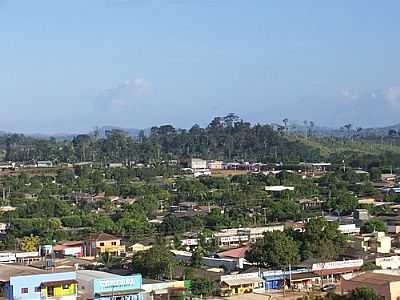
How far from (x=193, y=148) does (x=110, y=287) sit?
147 ft

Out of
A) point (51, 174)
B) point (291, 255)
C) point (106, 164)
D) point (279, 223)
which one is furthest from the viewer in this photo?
point (106, 164)

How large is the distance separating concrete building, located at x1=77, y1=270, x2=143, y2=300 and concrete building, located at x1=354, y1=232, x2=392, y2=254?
7.23 metres

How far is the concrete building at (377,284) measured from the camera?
44.1 ft

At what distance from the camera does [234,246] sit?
67.3 feet

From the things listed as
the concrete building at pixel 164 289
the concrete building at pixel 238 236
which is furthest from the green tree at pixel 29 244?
the concrete building at pixel 164 289

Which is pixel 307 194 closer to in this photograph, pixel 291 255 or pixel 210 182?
pixel 210 182

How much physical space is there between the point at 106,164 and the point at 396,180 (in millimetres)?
18387

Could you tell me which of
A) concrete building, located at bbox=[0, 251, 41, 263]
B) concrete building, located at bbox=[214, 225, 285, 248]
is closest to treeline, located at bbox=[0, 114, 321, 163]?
concrete building, located at bbox=[214, 225, 285, 248]

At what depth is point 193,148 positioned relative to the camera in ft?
192

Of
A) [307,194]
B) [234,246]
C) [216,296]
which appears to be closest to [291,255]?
[216,296]

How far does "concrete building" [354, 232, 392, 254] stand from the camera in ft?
64.9

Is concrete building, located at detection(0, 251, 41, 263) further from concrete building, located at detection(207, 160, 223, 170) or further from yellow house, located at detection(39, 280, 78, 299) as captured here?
concrete building, located at detection(207, 160, 223, 170)

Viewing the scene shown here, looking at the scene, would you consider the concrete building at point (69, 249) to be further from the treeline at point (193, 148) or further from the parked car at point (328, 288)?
the treeline at point (193, 148)

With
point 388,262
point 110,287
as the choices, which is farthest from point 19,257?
point 388,262
